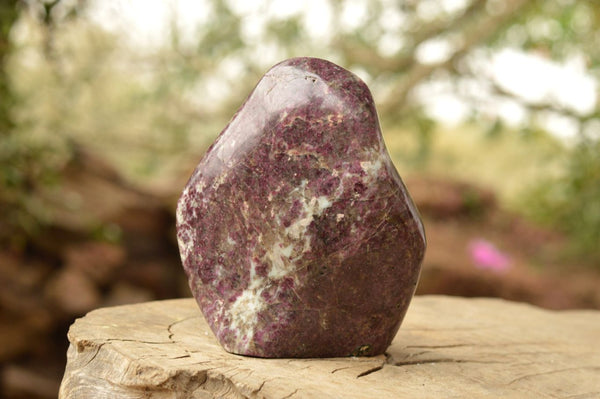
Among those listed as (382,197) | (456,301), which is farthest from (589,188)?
(382,197)

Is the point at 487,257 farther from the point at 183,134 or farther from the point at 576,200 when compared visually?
the point at 183,134

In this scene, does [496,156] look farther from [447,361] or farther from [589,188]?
[447,361]

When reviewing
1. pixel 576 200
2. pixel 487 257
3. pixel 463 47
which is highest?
pixel 463 47

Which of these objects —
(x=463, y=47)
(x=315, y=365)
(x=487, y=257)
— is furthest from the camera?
(x=487, y=257)

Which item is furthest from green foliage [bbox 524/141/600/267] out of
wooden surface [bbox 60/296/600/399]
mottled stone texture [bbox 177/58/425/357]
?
mottled stone texture [bbox 177/58/425/357]

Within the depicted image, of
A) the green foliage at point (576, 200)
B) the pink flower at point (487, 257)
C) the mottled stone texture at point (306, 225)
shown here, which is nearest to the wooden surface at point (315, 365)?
the mottled stone texture at point (306, 225)

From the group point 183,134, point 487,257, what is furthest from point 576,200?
point 183,134

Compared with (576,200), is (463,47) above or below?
above
